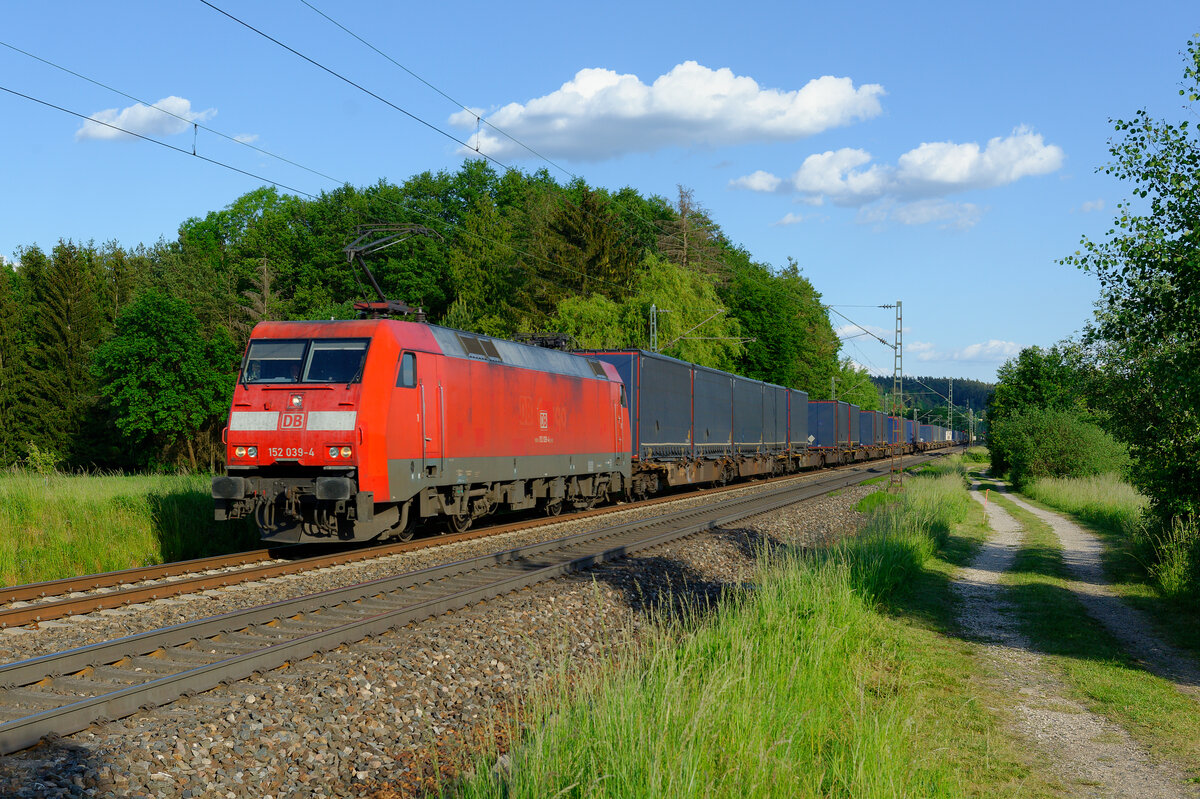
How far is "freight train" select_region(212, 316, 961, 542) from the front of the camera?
13.1 meters

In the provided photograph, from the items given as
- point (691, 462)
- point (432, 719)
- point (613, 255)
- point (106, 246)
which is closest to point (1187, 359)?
point (432, 719)

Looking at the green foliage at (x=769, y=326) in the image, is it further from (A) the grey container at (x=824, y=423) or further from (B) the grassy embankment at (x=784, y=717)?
(B) the grassy embankment at (x=784, y=717)

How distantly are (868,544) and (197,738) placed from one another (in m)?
10.2

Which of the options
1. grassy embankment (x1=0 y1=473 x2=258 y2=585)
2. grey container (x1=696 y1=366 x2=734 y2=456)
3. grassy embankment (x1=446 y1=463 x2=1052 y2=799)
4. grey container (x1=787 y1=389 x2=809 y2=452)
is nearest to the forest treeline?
grey container (x1=787 y1=389 x2=809 y2=452)

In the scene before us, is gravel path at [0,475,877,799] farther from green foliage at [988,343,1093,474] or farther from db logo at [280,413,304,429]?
green foliage at [988,343,1093,474]

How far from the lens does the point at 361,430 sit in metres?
13.0

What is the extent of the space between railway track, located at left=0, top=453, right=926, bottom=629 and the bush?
32.8 m

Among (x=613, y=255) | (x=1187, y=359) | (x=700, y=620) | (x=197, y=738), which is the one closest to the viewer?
(x=197, y=738)

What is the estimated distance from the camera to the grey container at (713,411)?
2948 centimetres

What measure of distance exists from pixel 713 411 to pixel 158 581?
71.7ft

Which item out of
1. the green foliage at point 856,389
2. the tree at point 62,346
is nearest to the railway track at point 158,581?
the tree at point 62,346

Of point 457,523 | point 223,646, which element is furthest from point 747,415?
point 223,646

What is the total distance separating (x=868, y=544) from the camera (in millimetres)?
13562

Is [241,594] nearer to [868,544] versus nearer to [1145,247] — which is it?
[868,544]
